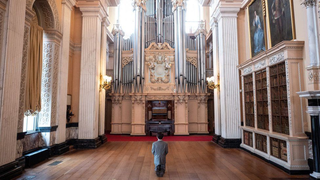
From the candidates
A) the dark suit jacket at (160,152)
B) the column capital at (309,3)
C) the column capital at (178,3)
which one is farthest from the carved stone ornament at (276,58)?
the column capital at (178,3)

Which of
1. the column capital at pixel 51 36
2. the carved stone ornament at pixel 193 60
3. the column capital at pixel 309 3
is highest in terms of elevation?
the carved stone ornament at pixel 193 60

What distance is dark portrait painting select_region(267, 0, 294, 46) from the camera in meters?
5.04

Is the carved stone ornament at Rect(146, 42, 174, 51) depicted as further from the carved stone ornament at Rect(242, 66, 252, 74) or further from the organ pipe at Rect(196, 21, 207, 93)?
the carved stone ornament at Rect(242, 66, 252, 74)

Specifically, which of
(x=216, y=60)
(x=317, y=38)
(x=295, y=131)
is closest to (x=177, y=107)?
(x=216, y=60)

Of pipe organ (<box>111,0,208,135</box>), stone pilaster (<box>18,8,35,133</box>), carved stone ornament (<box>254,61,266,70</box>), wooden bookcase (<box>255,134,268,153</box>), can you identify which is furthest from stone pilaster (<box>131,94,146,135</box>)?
stone pilaster (<box>18,8,35,133</box>)

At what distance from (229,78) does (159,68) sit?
5134mm

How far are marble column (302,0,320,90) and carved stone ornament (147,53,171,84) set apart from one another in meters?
8.15

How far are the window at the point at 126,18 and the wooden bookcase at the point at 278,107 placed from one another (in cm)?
870

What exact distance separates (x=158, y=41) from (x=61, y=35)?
21.2ft

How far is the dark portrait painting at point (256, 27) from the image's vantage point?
21.4ft

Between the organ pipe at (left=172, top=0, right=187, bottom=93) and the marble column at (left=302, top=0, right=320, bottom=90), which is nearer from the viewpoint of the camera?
the marble column at (left=302, top=0, right=320, bottom=90)

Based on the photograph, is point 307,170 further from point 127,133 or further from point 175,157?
point 127,133

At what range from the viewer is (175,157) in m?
6.06

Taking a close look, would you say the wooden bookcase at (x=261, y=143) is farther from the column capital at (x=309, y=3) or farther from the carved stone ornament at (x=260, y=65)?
the column capital at (x=309, y=3)
